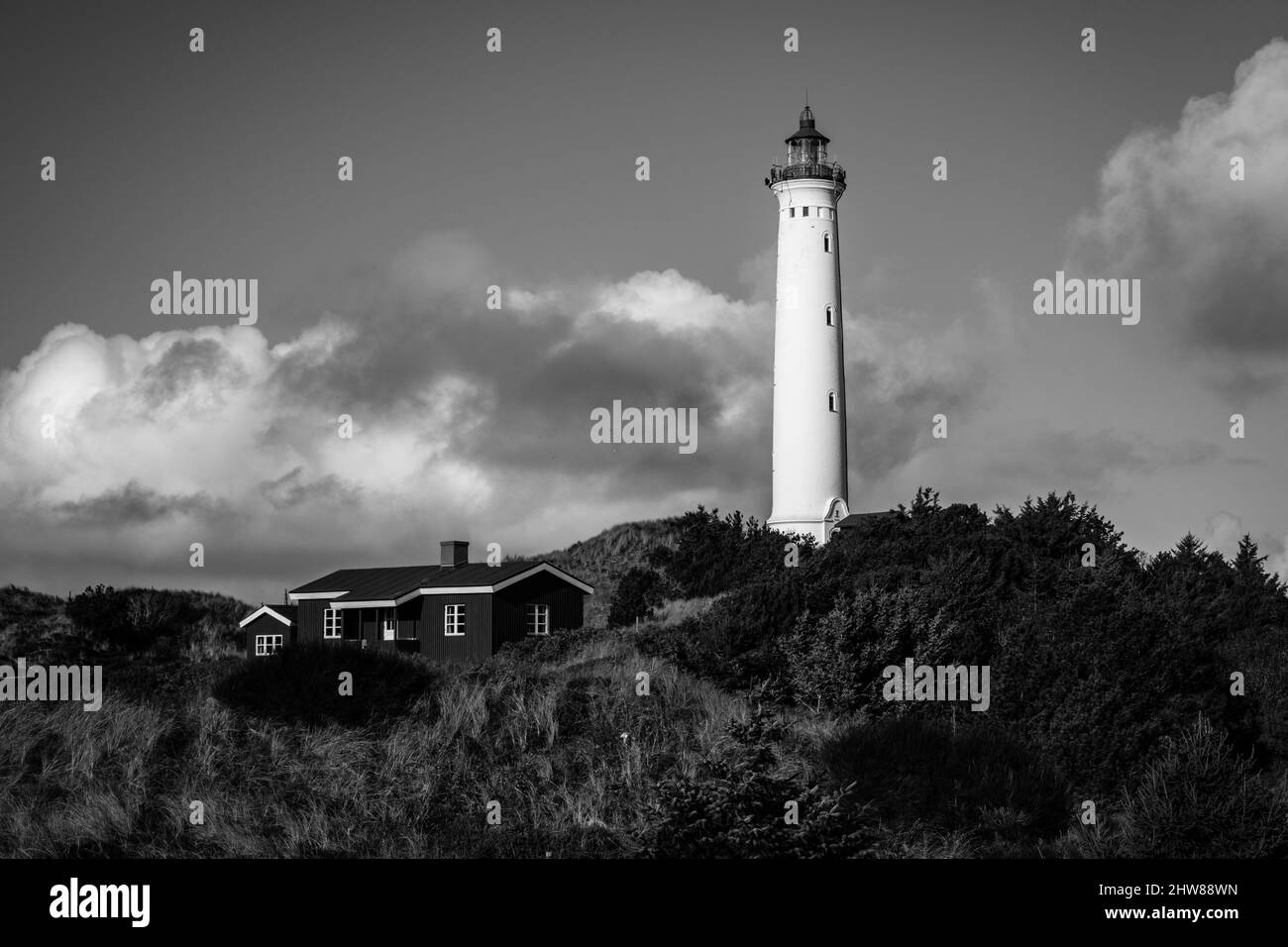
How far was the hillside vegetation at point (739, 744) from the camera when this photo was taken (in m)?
17.3

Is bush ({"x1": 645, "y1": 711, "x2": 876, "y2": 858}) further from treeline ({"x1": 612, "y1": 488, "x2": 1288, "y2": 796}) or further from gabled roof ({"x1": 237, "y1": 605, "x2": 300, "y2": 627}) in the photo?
gabled roof ({"x1": 237, "y1": 605, "x2": 300, "y2": 627})

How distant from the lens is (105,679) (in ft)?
86.9

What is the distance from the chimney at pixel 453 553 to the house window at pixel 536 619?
128 inches

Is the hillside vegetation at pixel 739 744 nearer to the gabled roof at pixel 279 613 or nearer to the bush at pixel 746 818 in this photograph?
the bush at pixel 746 818

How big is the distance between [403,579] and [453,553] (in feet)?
5.48

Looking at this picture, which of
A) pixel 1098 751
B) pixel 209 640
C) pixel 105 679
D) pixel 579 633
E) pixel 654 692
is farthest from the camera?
pixel 209 640

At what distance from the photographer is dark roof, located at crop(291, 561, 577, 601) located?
40656mm

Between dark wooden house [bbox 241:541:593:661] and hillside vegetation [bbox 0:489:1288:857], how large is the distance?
8761mm

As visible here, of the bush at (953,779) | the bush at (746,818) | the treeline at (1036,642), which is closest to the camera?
the bush at (746,818)

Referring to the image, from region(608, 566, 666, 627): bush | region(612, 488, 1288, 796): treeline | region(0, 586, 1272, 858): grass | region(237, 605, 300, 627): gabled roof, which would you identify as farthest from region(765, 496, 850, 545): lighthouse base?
region(0, 586, 1272, 858): grass

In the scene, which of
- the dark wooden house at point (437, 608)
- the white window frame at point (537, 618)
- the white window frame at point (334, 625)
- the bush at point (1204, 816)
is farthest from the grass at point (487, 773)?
Result: the white window frame at point (334, 625)
